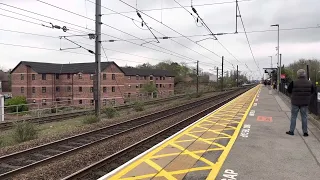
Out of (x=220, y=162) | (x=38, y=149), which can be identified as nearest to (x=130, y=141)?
(x=38, y=149)

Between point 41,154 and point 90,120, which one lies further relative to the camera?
point 90,120

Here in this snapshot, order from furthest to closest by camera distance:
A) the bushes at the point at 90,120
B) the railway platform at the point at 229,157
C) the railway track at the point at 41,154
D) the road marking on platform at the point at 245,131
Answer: the bushes at the point at 90,120 < the road marking on platform at the point at 245,131 < the railway track at the point at 41,154 < the railway platform at the point at 229,157

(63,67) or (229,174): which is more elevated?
(63,67)

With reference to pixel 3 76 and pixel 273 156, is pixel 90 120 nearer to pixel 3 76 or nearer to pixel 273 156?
pixel 273 156

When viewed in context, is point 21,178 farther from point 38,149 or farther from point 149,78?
point 149,78

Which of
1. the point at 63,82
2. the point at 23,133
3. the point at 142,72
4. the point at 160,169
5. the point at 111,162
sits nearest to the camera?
the point at 160,169

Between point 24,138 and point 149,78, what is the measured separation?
220 ft

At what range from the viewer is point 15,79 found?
196ft

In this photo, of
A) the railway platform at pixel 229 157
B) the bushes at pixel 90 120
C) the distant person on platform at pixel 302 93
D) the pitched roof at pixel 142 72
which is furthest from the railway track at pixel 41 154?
the pitched roof at pixel 142 72

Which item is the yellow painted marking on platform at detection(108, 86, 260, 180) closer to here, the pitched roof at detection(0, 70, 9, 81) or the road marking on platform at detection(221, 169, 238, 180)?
the road marking on platform at detection(221, 169, 238, 180)

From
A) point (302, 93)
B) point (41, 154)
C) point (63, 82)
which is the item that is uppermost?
point (63, 82)

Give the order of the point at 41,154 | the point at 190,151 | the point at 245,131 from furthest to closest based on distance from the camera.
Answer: the point at 41,154 → the point at 245,131 → the point at 190,151

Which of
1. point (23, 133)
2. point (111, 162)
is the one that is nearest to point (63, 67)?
point (23, 133)

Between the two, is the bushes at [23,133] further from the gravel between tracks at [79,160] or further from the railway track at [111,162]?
the railway track at [111,162]
